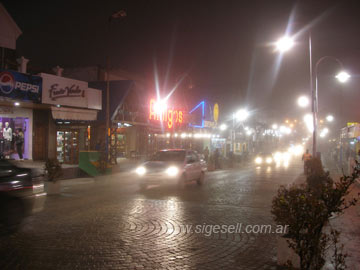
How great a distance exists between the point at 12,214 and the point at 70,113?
12438mm

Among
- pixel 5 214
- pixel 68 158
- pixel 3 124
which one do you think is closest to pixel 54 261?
pixel 5 214

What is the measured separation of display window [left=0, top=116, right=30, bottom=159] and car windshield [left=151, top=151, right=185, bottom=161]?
985 centimetres

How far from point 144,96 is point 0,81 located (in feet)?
38.3

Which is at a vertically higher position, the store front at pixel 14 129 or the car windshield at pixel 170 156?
the store front at pixel 14 129

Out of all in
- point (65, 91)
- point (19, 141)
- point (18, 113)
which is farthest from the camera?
point (18, 113)

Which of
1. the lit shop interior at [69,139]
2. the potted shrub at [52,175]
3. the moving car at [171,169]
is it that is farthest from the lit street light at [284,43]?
the lit shop interior at [69,139]

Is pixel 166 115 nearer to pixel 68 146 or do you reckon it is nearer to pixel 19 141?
pixel 68 146

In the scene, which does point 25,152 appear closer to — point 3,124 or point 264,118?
→ point 3,124

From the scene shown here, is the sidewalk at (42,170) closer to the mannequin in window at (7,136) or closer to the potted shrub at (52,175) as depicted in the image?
the mannequin in window at (7,136)

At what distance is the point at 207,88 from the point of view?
5538 centimetres

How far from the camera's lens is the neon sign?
27.4 metres

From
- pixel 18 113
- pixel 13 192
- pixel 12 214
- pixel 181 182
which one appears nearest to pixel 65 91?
pixel 18 113

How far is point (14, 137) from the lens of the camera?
2138 centimetres

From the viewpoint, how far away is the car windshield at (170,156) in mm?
15688
